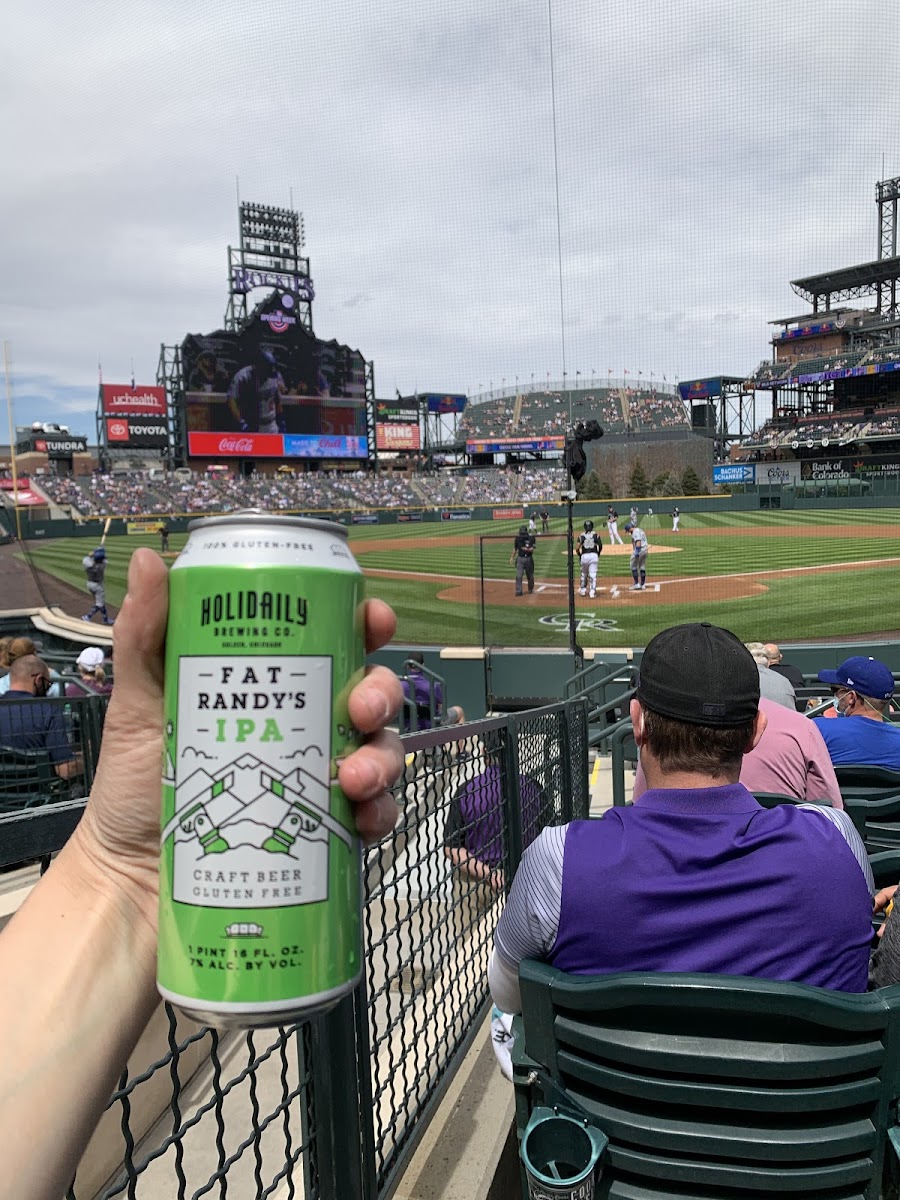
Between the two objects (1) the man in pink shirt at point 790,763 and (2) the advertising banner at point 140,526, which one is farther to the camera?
(2) the advertising banner at point 140,526

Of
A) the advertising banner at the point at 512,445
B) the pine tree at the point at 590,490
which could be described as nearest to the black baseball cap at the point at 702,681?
the pine tree at the point at 590,490

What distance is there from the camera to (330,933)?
1.01 metres

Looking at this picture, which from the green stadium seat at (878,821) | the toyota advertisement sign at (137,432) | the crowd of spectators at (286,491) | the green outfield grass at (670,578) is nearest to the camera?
the green stadium seat at (878,821)

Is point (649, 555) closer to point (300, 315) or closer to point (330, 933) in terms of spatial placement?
point (330, 933)

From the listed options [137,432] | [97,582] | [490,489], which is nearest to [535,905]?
[97,582]

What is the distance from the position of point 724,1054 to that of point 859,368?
7126 centimetres

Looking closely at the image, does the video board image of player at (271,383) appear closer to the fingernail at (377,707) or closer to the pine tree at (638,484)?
the pine tree at (638,484)

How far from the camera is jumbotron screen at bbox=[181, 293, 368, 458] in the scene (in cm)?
6288

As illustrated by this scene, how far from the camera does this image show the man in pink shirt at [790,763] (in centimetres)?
311

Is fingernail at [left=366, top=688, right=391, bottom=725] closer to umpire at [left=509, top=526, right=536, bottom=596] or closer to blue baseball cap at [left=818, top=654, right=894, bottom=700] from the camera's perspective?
blue baseball cap at [left=818, top=654, right=894, bottom=700]

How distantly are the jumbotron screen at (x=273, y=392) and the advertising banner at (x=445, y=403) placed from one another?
30893mm

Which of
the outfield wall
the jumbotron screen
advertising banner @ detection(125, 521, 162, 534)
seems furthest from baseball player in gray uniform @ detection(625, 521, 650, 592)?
the jumbotron screen

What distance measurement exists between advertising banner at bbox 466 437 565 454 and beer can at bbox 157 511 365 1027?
90529 mm

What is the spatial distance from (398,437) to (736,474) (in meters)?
39.6
